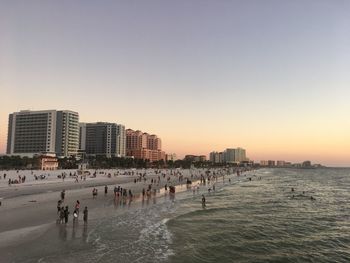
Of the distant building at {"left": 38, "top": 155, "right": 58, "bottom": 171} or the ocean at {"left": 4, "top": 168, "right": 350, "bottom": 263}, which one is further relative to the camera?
the distant building at {"left": 38, "top": 155, "right": 58, "bottom": 171}

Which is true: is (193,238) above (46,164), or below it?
below

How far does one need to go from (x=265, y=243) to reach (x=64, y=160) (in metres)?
167

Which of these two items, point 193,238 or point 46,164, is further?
point 46,164

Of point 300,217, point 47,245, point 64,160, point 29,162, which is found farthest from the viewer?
point 64,160

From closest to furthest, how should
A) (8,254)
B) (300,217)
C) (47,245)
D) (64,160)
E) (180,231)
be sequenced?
(8,254) → (47,245) → (180,231) → (300,217) → (64,160)

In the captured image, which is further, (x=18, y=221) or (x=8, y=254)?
(x=18, y=221)

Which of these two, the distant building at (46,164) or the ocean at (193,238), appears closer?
the ocean at (193,238)

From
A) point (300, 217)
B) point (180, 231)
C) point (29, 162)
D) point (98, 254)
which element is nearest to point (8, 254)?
point (98, 254)

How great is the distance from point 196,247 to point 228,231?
23.0ft

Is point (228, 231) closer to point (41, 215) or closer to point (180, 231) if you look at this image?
point (180, 231)

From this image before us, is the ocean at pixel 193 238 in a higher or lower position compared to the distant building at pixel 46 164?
lower

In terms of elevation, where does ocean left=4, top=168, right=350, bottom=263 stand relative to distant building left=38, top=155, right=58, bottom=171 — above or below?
below

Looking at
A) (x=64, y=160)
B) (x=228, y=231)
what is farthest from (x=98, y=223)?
(x=64, y=160)

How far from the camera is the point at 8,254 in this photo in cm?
1975
